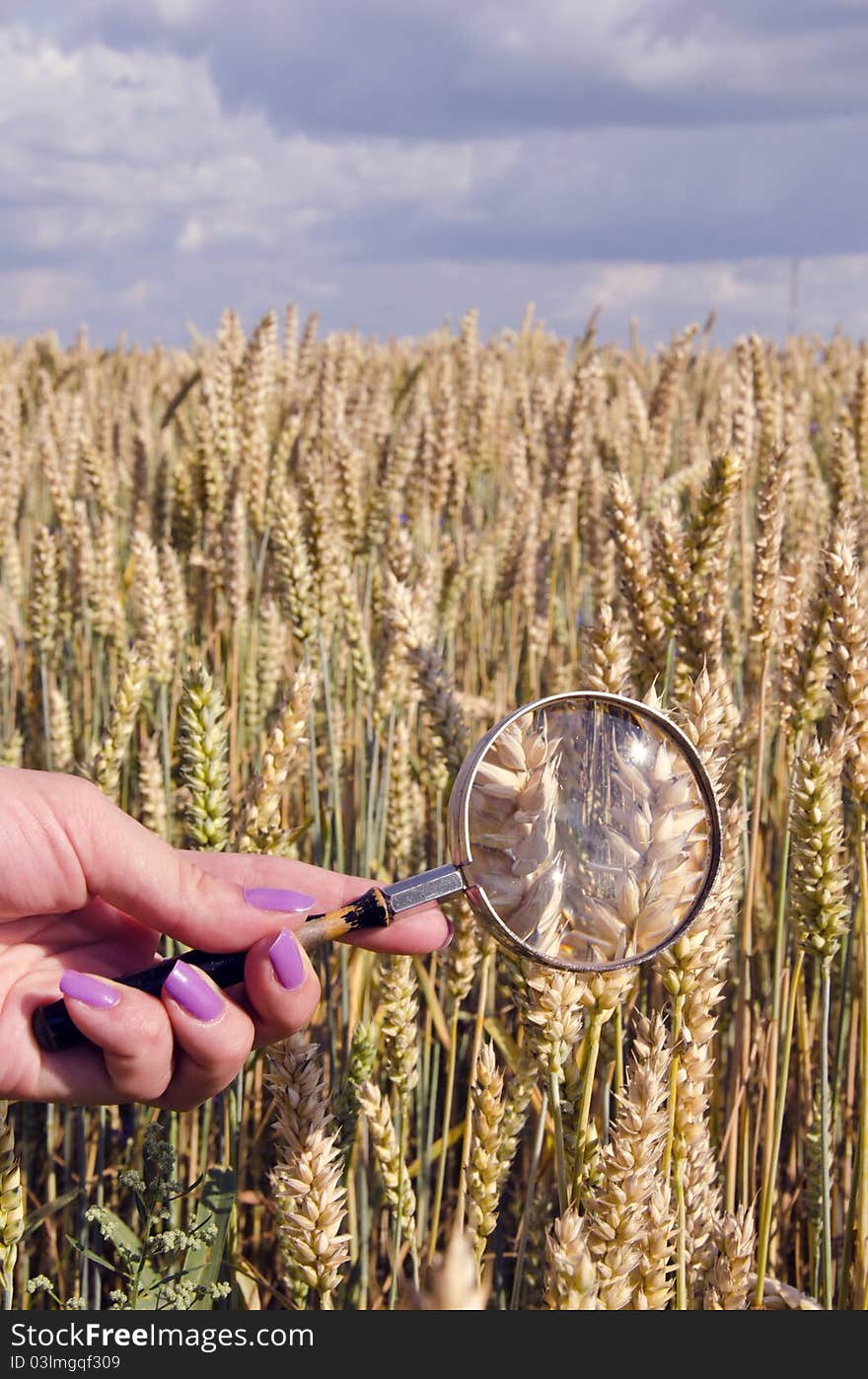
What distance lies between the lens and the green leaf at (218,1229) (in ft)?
3.71

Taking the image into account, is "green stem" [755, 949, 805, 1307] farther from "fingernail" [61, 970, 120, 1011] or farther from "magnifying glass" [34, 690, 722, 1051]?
"fingernail" [61, 970, 120, 1011]

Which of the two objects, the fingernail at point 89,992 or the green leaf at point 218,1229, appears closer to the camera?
the fingernail at point 89,992

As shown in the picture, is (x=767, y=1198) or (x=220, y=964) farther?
(x=767, y=1198)

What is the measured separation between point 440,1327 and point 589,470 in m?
2.78

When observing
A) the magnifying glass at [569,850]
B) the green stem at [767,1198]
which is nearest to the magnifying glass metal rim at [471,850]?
the magnifying glass at [569,850]

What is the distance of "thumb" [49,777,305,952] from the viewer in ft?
3.66

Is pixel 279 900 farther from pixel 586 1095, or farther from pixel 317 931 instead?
pixel 586 1095

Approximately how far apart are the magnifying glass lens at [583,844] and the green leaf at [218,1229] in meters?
0.43

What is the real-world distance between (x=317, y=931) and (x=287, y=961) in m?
0.04

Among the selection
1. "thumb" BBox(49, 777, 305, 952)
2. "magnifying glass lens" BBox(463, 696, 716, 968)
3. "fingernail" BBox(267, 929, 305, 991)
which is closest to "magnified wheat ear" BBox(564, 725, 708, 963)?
"magnifying glass lens" BBox(463, 696, 716, 968)

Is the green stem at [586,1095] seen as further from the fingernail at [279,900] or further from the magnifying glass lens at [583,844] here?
the fingernail at [279,900]

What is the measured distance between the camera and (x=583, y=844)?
1.03 metres

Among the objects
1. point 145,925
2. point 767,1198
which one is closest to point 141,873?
point 145,925

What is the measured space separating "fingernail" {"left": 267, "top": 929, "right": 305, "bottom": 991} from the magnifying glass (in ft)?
0.04
